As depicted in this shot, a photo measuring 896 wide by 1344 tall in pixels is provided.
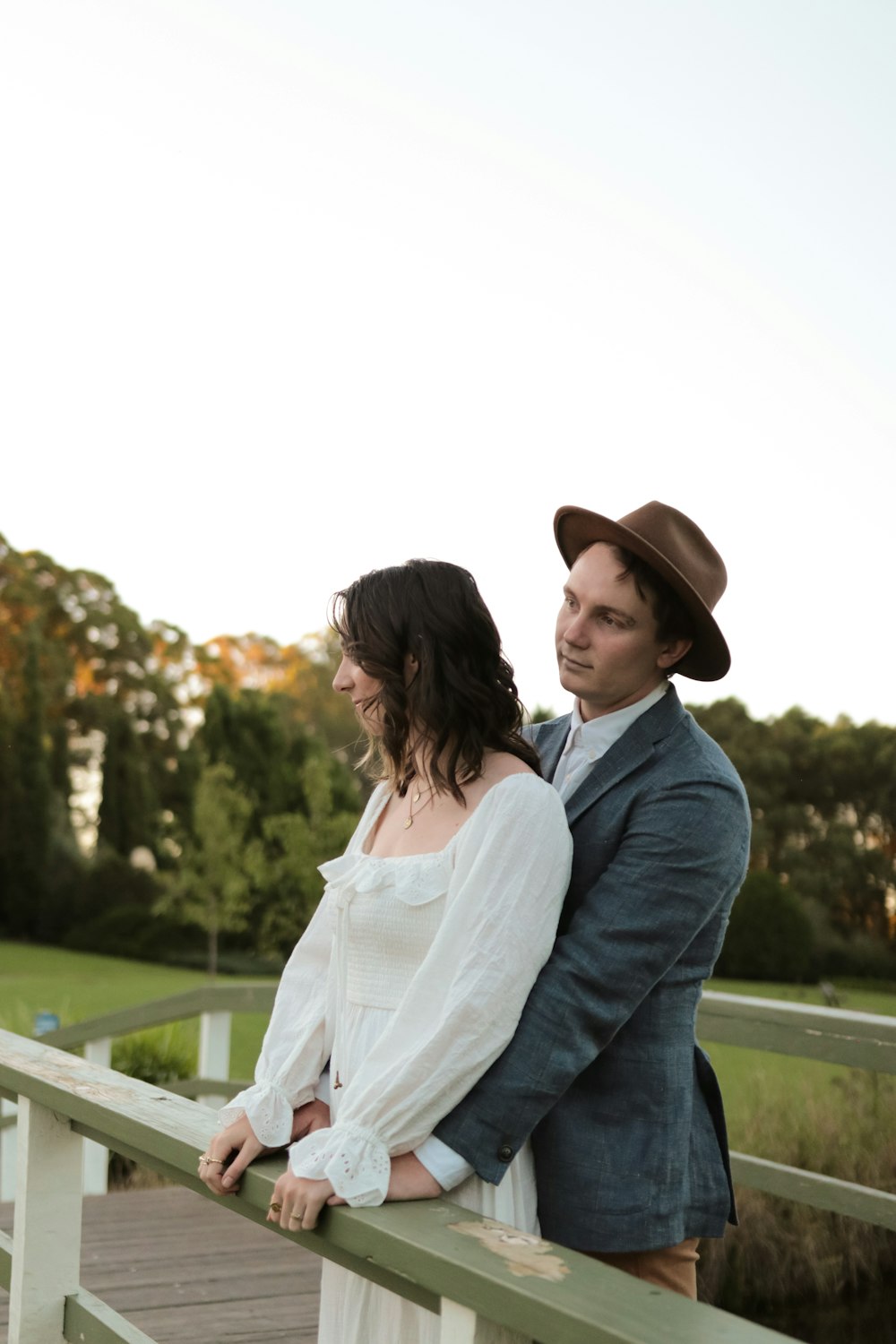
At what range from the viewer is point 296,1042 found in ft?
5.65

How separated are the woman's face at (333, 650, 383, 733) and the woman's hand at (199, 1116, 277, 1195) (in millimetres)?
507

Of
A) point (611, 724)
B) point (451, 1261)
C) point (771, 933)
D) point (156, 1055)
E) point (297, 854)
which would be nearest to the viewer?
point (451, 1261)

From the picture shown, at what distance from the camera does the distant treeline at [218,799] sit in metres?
15.0

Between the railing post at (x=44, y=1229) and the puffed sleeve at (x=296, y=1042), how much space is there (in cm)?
48

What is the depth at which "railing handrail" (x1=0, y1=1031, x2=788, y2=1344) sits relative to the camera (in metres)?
0.97

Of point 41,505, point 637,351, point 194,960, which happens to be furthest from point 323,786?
point 41,505

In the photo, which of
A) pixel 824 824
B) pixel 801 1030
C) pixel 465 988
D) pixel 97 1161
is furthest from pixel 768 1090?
pixel 824 824

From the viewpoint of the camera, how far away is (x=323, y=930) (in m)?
1.77

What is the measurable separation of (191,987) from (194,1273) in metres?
5.93

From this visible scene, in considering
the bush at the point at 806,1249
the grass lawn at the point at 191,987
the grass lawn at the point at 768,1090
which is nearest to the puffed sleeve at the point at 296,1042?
the grass lawn at the point at 191,987

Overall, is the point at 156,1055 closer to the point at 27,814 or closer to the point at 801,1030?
the point at 801,1030

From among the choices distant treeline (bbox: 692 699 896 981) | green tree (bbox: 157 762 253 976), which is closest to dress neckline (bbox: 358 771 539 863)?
distant treeline (bbox: 692 699 896 981)

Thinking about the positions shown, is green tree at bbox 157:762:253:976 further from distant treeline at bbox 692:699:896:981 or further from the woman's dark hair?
the woman's dark hair

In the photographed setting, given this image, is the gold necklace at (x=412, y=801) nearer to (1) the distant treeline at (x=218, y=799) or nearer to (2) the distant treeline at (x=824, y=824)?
(1) the distant treeline at (x=218, y=799)
